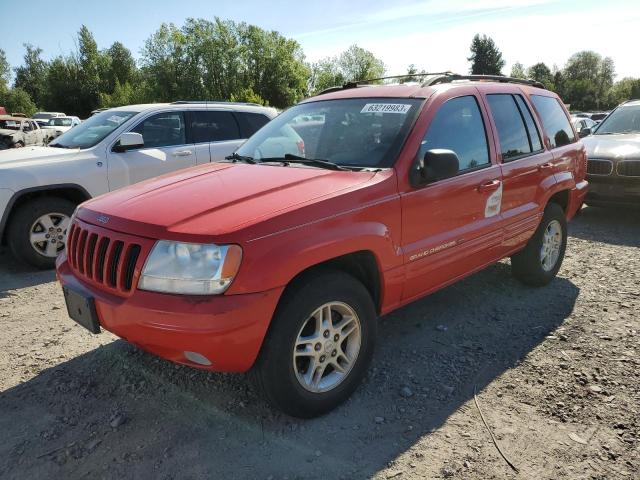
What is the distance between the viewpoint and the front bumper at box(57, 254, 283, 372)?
2.28 metres

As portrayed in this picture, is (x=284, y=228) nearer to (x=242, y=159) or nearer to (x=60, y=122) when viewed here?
(x=242, y=159)

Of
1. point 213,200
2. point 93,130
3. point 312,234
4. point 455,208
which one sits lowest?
point 455,208

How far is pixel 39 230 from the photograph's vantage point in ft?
17.7

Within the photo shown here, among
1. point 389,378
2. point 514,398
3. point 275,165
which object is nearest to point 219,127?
point 275,165

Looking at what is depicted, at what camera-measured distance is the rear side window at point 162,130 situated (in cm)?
625

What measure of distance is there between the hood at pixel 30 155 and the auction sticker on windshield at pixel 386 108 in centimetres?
390

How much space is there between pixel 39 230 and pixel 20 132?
14.8 m

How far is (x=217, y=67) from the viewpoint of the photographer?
59656 millimetres

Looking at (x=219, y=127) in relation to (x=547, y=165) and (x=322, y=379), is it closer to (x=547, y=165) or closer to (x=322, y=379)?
(x=547, y=165)

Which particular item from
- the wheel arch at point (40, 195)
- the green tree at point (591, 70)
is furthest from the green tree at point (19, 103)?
the green tree at point (591, 70)

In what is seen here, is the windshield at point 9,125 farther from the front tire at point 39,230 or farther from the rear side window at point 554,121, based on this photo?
the rear side window at point 554,121

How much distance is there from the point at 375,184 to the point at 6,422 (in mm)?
2468

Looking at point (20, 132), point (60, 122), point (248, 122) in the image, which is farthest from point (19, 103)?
point (248, 122)

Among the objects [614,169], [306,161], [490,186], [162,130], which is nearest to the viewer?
[306,161]
